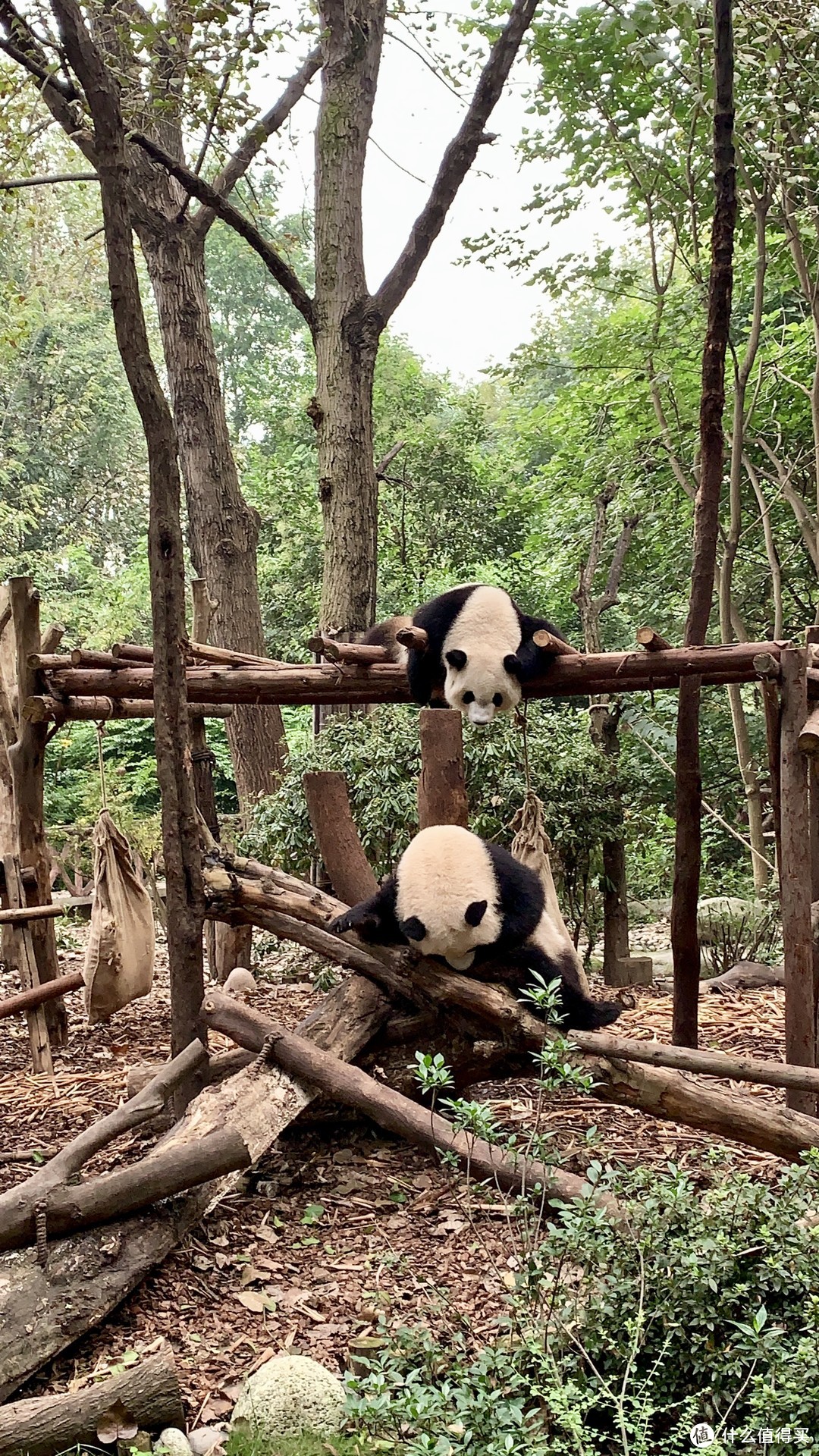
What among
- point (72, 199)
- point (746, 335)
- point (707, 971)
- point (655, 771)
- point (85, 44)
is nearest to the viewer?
point (85, 44)

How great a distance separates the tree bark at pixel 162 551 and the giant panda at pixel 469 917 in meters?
0.55

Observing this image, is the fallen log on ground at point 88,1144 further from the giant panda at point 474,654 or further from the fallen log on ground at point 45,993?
the giant panda at point 474,654

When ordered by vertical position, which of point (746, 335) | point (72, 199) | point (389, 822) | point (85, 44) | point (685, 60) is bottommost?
point (389, 822)

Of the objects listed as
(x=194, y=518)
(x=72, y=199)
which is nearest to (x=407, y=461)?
(x=194, y=518)

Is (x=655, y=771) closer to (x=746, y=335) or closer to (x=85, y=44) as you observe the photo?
(x=746, y=335)

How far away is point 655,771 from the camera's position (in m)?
10.6

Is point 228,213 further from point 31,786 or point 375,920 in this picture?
point 375,920

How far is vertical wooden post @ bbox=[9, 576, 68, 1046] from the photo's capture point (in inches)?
194

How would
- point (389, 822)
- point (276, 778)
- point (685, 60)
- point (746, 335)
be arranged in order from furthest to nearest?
point (746, 335) → point (276, 778) → point (685, 60) → point (389, 822)

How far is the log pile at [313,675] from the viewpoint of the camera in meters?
4.24

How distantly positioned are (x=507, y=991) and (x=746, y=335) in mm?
6564

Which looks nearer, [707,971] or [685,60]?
[685,60]

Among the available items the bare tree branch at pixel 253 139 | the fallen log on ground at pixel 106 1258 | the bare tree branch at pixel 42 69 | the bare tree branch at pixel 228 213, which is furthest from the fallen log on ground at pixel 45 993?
the bare tree branch at pixel 253 139

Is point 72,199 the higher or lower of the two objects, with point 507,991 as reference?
higher
